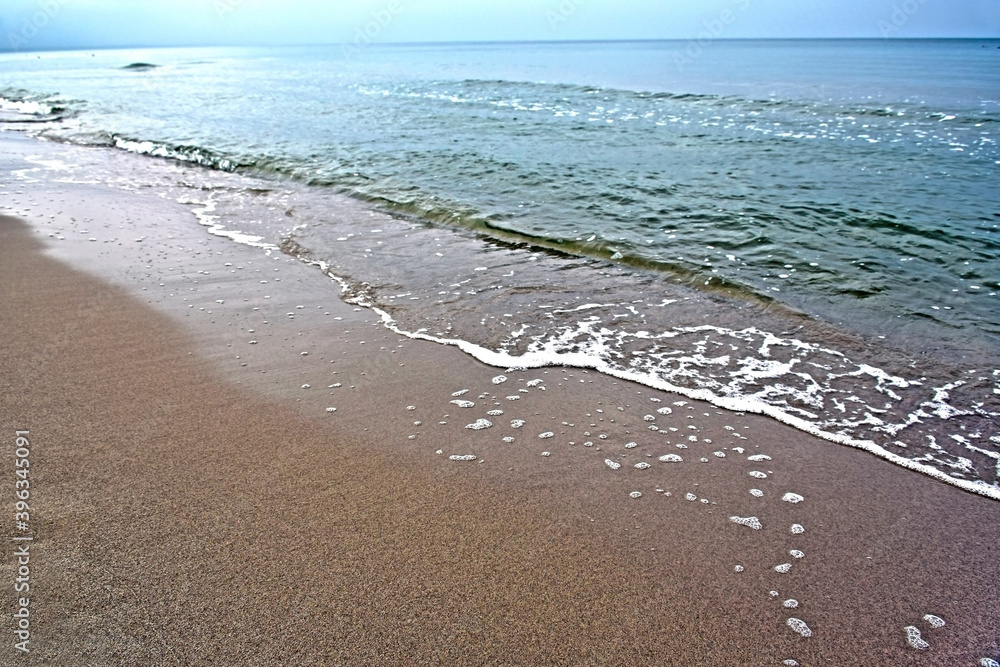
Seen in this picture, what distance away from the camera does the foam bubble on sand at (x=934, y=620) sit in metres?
2.37

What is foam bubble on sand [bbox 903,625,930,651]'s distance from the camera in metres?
2.28

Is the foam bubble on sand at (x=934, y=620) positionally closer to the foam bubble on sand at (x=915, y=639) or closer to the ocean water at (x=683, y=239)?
the foam bubble on sand at (x=915, y=639)

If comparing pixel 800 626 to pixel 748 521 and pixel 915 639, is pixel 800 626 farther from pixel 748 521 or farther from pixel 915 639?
pixel 748 521

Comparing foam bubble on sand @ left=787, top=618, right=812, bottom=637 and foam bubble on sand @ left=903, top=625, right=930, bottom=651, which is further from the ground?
foam bubble on sand @ left=787, top=618, right=812, bottom=637

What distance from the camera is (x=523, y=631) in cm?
228

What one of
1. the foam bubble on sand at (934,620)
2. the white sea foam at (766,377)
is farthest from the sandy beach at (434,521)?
the white sea foam at (766,377)

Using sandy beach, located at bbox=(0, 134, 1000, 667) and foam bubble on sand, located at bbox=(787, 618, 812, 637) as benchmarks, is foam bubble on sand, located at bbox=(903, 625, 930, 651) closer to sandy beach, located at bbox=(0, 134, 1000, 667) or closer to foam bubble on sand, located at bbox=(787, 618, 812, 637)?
sandy beach, located at bbox=(0, 134, 1000, 667)

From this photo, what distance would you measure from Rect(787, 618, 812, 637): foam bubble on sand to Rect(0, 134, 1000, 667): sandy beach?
12mm

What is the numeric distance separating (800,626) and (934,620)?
534 millimetres

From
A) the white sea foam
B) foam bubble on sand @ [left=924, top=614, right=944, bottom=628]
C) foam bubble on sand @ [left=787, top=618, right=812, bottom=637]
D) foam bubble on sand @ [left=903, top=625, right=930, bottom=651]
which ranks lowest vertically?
the white sea foam

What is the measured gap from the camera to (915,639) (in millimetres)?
2307

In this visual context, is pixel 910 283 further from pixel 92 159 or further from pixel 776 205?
pixel 92 159

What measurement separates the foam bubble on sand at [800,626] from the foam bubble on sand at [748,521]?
0.54m

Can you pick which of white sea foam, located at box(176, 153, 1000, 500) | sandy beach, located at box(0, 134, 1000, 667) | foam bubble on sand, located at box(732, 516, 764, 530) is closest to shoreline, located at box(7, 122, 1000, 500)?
white sea foam, located at box(176, 153, 1000, 500)
